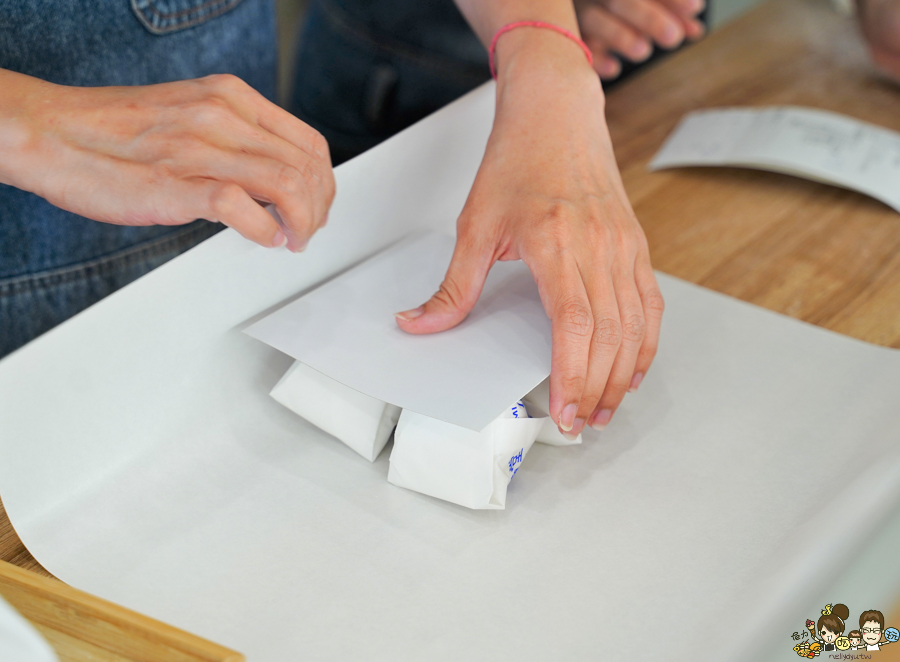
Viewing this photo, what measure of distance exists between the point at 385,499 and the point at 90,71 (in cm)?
54

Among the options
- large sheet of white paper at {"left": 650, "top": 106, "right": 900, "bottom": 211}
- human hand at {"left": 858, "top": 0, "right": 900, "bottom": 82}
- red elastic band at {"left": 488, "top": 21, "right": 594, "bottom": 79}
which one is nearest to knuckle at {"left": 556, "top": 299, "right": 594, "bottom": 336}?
red elastic band at {"left": 488, "top": 21, "right": 594, "bottom": 79}

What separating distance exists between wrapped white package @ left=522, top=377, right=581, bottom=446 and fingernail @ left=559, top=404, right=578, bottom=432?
4cm

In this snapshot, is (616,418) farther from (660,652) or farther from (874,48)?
(874,48)

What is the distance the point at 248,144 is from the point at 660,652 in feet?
1.53

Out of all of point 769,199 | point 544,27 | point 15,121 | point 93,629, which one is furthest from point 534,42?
point 93,629

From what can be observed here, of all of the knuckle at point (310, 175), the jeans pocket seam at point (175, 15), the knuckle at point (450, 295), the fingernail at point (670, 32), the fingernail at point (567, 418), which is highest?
the jeans pocket seam at point (175, 15)

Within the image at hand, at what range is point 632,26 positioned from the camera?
1076 millimetres

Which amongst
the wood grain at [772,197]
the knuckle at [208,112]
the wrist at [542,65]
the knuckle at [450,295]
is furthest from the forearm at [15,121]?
the wood grain at [772,197]

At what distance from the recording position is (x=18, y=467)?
0.54 metres

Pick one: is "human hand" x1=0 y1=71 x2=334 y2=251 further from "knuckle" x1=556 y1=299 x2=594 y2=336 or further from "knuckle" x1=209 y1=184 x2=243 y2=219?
"knuckle" x1=556 y1=299 x2=594 y2=336

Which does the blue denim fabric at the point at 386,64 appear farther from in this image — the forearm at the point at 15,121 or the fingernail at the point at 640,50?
the forearm at the point at 15,121

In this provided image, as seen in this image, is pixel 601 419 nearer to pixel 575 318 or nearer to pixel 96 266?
pixel 575 318

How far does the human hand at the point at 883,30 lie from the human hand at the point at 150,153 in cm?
97

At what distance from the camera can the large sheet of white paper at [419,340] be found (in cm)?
58
